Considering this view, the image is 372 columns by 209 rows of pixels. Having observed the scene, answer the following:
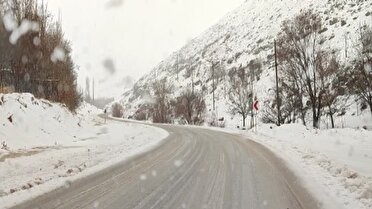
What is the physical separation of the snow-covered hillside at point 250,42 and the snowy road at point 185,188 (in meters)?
51.6

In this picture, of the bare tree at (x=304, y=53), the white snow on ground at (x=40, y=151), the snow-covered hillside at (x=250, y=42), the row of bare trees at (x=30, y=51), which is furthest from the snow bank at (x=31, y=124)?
the snow-covered hillside at (x=250, y=42)

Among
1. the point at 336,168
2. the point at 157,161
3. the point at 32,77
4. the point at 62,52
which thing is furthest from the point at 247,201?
the point at 62,52

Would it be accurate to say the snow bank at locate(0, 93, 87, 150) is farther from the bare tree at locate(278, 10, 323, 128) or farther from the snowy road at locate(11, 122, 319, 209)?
the bare tree at locate(278, 10, 323, 128)

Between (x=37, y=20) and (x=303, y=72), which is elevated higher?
(x=37, y=20)

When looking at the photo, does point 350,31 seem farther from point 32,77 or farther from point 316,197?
point 316,197

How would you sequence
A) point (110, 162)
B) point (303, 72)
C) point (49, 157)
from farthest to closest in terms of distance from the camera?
1. point (303, 72)
2. point (49, 157)
3. point (110, 162)

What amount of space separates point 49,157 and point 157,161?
13.0 feet

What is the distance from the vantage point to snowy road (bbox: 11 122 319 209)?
773 centimetres

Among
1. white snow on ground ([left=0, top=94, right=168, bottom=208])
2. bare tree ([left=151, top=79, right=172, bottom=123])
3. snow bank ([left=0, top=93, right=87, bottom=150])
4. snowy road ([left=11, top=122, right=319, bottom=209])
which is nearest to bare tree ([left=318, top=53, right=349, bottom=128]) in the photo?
white snow on ground ([left=0, top=94, right=168, bottom=208])

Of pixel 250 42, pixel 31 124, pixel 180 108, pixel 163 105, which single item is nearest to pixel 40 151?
pixel 31 124

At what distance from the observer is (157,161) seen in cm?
1435

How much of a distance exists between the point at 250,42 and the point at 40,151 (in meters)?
100

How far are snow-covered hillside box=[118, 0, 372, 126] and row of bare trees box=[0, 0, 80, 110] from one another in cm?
3856

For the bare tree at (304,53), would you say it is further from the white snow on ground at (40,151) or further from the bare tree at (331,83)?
the white snow on ground at (40,151)
